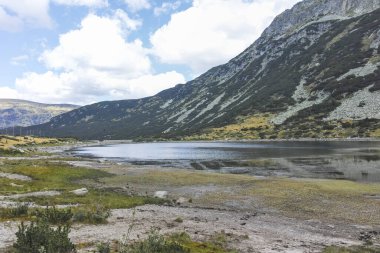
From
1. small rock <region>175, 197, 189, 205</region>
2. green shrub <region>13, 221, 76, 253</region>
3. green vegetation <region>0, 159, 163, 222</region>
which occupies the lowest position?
small rock <region>175, 197, 189, 205</region>

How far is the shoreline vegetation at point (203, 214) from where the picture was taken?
22141 mm

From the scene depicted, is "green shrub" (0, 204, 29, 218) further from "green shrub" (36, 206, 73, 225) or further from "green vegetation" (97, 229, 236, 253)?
"green vegetation" (97, 229, 236, 253)

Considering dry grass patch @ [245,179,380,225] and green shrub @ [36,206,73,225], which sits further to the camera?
dry grass patch @ [245,179,380,225]

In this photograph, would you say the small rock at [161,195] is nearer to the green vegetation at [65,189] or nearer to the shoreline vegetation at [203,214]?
the shoreline vegetation at [203,214]

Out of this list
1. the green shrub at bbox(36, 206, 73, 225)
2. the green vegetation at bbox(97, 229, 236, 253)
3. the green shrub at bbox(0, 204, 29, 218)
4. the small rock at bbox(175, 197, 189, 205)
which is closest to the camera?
the green vegetation at bbox(97, 229, 236, 253)

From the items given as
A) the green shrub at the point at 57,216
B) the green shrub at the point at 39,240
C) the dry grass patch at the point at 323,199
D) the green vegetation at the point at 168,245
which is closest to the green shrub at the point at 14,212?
the green shrub at the point at 57,216

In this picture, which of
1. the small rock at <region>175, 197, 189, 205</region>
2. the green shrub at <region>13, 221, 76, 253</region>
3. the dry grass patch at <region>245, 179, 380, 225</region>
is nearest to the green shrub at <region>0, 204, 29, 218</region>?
the green shrub at <region>13, 221, 76, 253</region>

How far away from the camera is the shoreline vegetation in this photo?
72.6 feet

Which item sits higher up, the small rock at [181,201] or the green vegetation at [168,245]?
the green vegetation at [168,245]

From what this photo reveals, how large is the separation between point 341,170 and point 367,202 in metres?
29.4

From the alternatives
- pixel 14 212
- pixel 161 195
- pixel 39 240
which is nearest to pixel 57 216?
pixel 14 212

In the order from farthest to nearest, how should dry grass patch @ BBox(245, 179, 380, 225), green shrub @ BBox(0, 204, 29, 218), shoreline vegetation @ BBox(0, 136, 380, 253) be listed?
dry grass patch @ BBox(245, 179, 380, 225), green shrub @ BBox(0, 204, 29, 218), shoreline vegetation @ BBox(0, 136, 380, 253)

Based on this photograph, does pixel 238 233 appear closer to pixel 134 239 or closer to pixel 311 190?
pixel 134 239

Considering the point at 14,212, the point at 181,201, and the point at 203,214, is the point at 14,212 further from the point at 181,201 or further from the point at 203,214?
the point at 181,201
